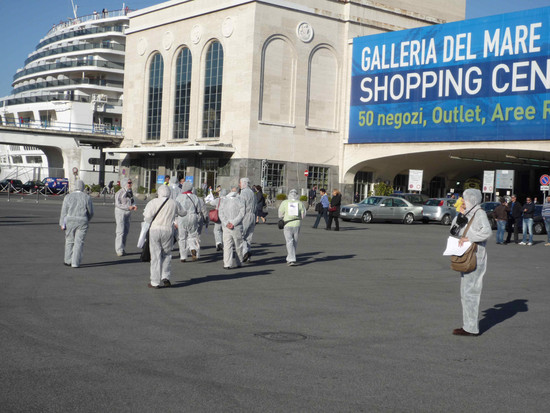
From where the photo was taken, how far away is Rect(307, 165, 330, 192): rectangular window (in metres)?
56.3

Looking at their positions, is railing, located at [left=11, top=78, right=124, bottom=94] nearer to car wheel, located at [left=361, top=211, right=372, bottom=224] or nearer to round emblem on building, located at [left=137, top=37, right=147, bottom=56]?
round emblem on building, located at [left=137, top=37, right=147, bottom=56]

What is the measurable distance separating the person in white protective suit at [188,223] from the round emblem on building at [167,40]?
157ft

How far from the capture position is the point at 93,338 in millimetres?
7234

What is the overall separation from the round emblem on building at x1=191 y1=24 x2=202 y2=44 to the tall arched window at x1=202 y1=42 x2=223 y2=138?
1.36 meters

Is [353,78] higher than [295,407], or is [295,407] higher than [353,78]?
[353,78]

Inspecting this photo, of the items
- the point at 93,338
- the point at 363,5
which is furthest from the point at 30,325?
the point at 363,5

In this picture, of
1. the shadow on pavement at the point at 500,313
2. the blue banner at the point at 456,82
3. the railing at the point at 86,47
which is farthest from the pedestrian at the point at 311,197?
the shadow on pavement at the point at 500,313

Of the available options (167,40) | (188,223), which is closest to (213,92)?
(167,40)

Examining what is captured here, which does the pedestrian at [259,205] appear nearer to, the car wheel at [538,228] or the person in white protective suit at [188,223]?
the person in white protective suit at [188,223]

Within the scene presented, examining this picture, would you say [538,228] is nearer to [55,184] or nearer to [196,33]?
[196,33]

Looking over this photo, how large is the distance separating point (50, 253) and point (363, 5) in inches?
1862

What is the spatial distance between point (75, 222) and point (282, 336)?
6.80m

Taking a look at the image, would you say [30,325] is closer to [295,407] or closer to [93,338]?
[93,338]

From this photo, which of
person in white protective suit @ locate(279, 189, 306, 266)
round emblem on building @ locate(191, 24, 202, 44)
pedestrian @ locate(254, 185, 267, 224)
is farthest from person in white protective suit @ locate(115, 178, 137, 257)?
round emblem on building @ locate(191, 24, 202, 44)
